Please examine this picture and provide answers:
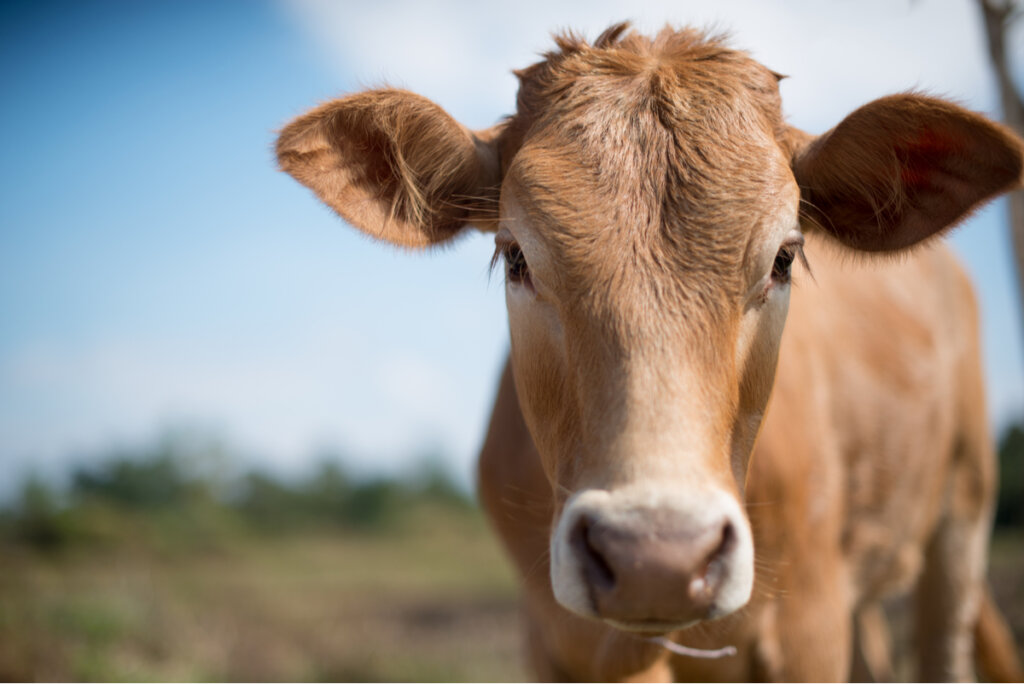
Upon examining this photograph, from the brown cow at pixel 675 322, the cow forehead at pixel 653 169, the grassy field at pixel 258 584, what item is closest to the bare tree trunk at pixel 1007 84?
the brown cow at pixel 675 322

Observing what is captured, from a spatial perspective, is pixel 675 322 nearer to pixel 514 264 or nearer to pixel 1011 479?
pixel 514 264

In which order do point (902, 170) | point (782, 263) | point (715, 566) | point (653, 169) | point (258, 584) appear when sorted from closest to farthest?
point (715, 566), point (653, 169), point (782, 263), point (902, 170), point (258, 584)

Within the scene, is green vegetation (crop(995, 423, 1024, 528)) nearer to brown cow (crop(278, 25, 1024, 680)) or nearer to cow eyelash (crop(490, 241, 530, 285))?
brown cow (crop(278, 25, 1024, 680))

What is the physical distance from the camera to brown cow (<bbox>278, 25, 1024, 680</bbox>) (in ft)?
6.49

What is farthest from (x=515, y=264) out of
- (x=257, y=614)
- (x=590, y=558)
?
(x=257, y=614)

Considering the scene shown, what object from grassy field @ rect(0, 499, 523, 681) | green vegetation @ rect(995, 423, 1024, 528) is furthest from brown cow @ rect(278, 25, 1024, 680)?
green vegetation @ rect(995, 423, 1024, 528)

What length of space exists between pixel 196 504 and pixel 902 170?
1877 centimetres

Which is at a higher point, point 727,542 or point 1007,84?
point 1007,84

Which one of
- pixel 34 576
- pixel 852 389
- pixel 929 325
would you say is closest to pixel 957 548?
pixel 929 325

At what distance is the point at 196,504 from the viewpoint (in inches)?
744

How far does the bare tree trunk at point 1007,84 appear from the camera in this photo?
6.27 metres

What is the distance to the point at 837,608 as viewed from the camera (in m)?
3.72

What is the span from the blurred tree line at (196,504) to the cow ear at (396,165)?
13.0 meters

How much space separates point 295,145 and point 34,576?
1029 cm
